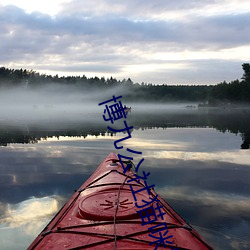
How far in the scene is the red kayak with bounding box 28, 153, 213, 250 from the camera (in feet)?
14.7

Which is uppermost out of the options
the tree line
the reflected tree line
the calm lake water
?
the tree line

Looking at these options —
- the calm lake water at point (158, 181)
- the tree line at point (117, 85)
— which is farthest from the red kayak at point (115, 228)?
the tree line at point (117, 85)

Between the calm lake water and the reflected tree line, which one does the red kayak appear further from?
the reflected tree line

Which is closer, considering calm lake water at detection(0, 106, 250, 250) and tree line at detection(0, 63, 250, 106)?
calm lake water at detection(0, 106, 250, 250)

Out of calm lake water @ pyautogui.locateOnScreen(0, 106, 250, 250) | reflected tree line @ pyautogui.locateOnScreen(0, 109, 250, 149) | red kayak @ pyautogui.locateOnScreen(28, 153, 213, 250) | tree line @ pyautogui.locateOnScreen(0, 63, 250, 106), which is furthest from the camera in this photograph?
tree line @ pyautogui.locateOnScreen(0, 63, 250, 106)

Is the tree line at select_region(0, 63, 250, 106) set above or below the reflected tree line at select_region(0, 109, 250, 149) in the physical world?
above

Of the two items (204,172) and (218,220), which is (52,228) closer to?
(218,220)

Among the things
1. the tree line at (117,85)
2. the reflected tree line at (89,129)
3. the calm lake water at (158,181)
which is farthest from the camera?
the tree line at (117,85)

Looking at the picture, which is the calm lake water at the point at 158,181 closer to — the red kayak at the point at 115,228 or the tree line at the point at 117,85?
the red kayak at the point at 115,228

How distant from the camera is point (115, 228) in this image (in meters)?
4.73

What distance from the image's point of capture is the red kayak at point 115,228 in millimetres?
4488

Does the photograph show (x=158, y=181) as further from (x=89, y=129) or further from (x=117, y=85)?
(x=117, y=85)

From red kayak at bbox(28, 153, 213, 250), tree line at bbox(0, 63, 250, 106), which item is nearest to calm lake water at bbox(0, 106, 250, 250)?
red kayak at bbox(28, 153, 213, 250)

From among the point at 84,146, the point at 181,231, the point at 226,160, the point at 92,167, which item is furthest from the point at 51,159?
the point at 181,231
